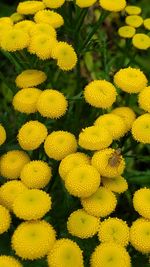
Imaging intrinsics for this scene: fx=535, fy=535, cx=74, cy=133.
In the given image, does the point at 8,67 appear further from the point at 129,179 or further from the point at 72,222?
the point at 72,222

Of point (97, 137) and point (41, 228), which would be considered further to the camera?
point (97, 137)

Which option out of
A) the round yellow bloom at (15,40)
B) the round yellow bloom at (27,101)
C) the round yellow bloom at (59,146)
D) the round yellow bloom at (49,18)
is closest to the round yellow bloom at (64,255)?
the round yellow bloom at (59,146)

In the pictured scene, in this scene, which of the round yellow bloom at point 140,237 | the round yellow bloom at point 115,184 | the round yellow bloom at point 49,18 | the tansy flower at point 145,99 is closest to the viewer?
the round yellow bloom at point 140,237

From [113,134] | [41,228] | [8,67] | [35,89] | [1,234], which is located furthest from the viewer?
[8,67]

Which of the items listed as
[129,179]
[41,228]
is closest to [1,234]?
[41,228]

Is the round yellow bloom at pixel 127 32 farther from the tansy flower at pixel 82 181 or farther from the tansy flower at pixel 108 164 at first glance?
the tansy flower at pixel 82 181

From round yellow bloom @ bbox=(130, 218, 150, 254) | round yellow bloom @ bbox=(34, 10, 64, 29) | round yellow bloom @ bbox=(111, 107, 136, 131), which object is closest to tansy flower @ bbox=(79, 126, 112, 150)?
round yellow bloom @ bbox=(111, 107, 136, 131)
